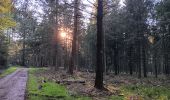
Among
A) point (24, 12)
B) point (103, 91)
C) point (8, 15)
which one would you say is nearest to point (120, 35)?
point (8, 15)

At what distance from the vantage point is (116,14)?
4775cm

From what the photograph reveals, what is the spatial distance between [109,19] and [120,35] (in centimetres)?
623

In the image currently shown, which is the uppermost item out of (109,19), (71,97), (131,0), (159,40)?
(131,0)

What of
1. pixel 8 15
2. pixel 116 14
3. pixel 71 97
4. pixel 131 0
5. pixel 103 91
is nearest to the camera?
pixel 71 97

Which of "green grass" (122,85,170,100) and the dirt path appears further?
"green grass" (122,85,170,100)

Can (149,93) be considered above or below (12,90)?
below

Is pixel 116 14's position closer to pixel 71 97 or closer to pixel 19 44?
pixel 71 97

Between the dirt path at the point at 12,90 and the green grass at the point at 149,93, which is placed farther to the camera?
the green grass at the point at 149,93

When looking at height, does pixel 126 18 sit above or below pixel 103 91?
above

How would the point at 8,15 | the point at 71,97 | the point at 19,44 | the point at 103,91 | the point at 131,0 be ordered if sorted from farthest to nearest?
the point at 19,44, the point at 131,0, the point at 8,15, the point at 103,91, the point at 71,97

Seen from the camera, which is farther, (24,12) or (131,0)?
(131,0)

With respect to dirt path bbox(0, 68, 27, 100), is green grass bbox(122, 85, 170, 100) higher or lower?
lower

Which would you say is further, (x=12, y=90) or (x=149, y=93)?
(x=149, y=93)

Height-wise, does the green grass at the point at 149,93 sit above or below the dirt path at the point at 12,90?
below
